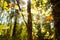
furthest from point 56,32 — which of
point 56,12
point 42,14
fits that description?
point 42,14

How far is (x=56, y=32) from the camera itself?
1232 mm

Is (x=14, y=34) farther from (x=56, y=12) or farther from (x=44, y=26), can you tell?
(x=56, y=12)

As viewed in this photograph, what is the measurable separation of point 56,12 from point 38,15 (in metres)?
4.84

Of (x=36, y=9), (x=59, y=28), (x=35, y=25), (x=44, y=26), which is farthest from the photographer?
(x=35, y=25)

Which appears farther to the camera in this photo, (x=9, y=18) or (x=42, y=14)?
(x=9, y=18)

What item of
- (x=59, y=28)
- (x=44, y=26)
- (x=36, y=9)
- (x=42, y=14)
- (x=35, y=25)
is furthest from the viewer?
(x=35, y=25)

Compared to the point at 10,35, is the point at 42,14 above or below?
above

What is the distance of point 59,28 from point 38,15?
16.0 ft

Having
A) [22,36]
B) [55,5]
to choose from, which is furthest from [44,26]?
[55,5]

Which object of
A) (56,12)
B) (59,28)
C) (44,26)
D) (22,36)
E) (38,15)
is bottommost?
(22,36)

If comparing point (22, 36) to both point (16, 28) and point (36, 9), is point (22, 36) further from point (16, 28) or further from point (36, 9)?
point (36, 9)

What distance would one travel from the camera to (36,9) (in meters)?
5.43

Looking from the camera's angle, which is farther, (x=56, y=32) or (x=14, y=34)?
(x=14, y=34)

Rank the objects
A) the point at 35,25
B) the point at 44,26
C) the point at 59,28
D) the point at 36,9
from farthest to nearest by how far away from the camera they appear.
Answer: the point at 35,25, the point at 44,26, the point at 36,9, the point at 59,28
